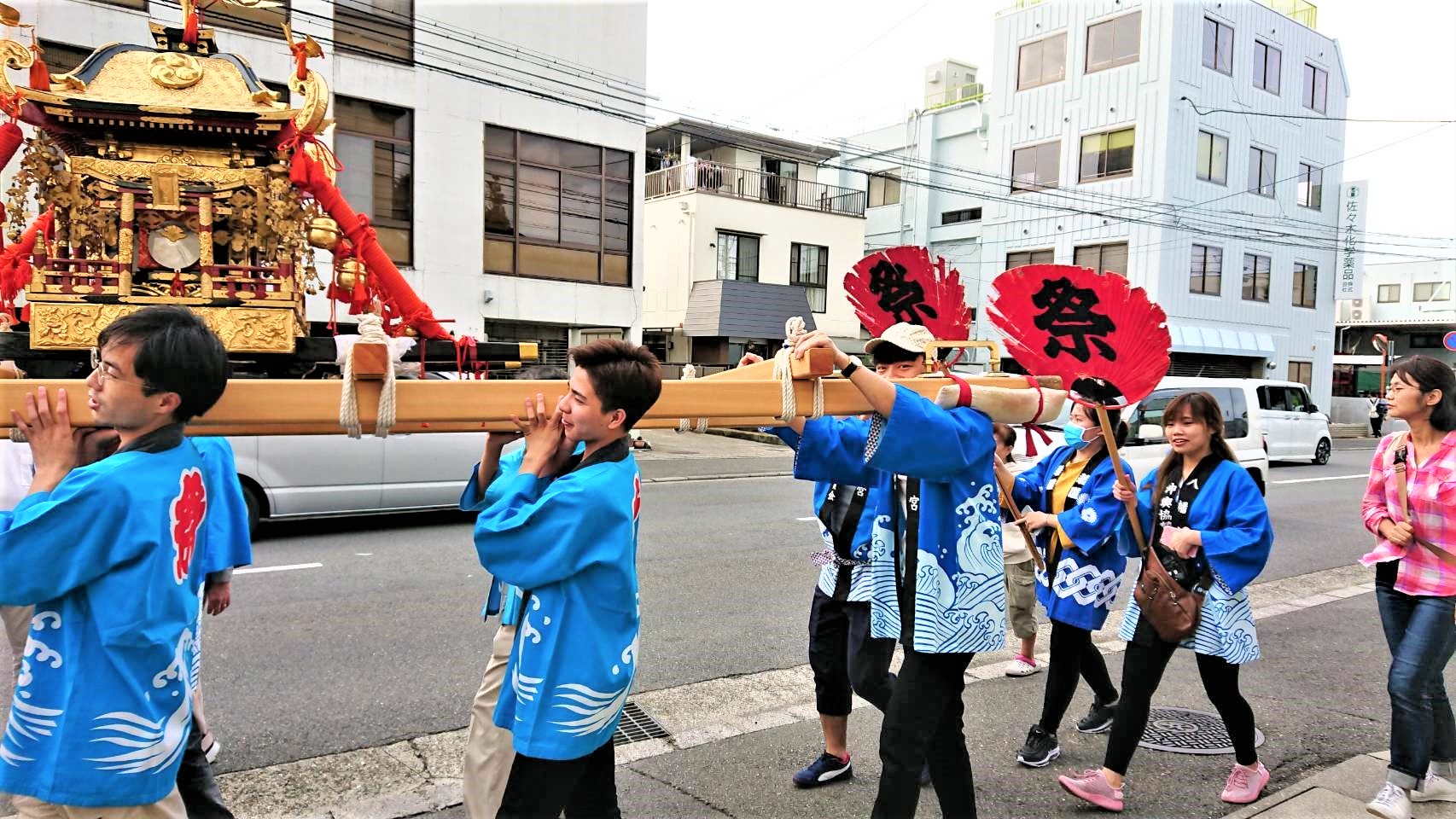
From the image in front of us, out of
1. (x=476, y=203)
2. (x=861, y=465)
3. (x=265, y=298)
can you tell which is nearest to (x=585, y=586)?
(x=861, y=465)

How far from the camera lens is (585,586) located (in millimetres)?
2174

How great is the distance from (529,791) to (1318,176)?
32571 mm

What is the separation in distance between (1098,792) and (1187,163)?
79.9ft

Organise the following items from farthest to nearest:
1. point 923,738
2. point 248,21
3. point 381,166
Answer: point 381,166
point 248,21
point 923,738

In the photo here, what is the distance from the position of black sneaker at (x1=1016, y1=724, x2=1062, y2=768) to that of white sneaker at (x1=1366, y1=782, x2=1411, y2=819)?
44.6 inches

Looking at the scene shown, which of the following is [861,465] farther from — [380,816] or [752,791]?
[380,816]

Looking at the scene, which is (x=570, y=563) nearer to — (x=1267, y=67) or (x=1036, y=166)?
(x=1036, y=166)

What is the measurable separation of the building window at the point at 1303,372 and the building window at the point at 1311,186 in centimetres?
492

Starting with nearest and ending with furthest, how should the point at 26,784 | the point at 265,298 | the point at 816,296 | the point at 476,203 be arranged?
the point at 26,784, the point at 265,298, the point at 476,203, the point at 816,296

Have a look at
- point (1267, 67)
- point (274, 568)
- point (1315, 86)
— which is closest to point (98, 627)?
point (274, 568)

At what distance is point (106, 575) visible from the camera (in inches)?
78.2

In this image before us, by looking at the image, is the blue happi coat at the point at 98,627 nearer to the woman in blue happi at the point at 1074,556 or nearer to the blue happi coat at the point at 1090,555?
the woman in blue happi at the point at 1074,556

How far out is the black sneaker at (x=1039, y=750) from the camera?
3.77 metres

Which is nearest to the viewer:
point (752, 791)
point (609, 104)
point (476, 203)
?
point (752, 791)
